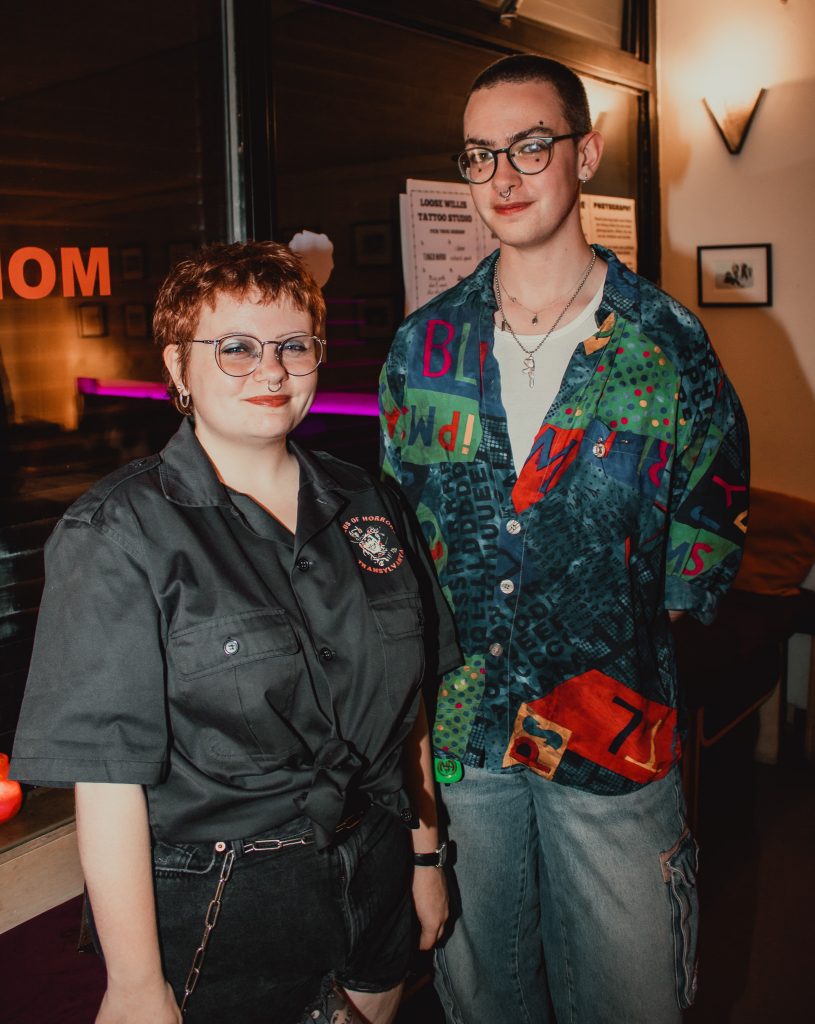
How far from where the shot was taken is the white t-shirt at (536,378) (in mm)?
1646

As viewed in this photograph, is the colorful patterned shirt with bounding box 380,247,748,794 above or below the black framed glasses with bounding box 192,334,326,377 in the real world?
below

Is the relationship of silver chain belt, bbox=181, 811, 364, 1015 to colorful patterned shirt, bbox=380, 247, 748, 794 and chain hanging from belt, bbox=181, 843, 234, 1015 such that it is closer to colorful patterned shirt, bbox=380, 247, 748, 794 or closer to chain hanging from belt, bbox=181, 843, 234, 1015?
chain hanging from belt, bbox=181, 843, 234, 1015

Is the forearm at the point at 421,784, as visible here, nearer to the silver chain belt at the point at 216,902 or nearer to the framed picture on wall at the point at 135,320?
the silver chain belt at the point at 216,902

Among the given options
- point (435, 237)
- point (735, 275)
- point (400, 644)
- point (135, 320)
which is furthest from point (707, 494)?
point (735, 275)

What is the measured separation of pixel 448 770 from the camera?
66.9 inches

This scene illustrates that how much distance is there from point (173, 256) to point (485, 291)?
0.87m

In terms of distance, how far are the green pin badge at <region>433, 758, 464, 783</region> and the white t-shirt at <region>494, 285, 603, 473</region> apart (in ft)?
1.69

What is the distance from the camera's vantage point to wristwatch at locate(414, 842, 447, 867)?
5.27 ft

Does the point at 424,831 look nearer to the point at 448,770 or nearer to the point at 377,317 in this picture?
the point at 448,770

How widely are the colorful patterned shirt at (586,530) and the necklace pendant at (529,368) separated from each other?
0.05m

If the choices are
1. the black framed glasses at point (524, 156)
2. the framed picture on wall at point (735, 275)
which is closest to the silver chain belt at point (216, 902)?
the black framed glasses at point (524, 156)

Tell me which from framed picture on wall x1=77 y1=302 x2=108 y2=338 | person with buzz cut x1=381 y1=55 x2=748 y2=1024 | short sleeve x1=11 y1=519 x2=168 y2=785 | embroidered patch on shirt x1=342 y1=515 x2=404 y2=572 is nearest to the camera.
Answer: short sleeve x1=11 y1=519 x2=168 y2=785

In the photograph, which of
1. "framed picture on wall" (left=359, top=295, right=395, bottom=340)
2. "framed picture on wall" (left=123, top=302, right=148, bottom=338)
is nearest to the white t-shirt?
"framed picture on wall" (left=123, top=302, right=148, bottom=338)

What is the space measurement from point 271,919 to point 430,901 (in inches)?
14.6
